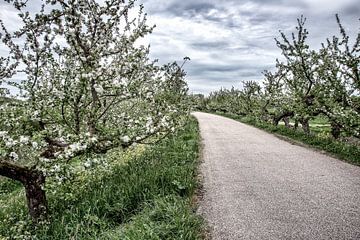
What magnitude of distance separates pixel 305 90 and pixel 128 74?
12013 millimetres

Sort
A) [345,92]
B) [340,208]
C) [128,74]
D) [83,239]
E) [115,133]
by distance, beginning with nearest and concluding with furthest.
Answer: [83,239]
[340,208]
[115,133]
[128,74]
[345,92]

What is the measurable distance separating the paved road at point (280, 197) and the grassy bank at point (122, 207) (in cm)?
54

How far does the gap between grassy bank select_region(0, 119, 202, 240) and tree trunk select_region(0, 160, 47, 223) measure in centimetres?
26

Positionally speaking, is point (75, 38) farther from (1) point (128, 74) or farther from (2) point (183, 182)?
(2) point (183, 182)

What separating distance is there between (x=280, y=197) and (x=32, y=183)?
506 cm

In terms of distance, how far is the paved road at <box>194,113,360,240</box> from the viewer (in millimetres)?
5508

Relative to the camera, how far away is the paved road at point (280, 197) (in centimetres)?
551

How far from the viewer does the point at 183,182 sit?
7.96 meters

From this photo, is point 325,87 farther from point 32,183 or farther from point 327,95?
point 32,183

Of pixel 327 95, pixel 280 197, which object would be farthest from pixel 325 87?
pixel 280 197

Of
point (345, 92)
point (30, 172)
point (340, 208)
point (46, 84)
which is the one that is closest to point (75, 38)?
point (46, 84)

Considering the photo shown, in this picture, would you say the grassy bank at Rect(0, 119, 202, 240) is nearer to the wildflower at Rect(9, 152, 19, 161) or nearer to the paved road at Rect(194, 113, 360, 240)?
the paved road at Rect(194, 113, 360, 240)

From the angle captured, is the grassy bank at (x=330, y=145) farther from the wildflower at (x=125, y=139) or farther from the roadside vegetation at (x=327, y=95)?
the wildflower at (x=125, y=139)

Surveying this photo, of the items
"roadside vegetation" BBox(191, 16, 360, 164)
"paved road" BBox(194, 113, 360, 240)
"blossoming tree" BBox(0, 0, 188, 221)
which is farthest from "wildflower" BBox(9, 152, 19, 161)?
"roadside vegetation" BBox(191, 16, 360, 164)
